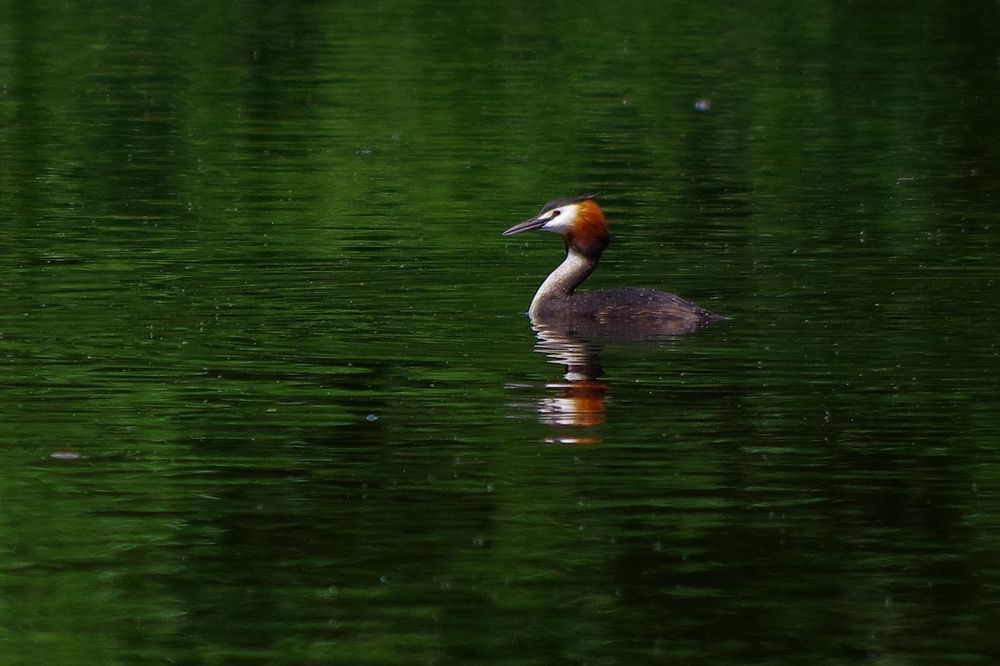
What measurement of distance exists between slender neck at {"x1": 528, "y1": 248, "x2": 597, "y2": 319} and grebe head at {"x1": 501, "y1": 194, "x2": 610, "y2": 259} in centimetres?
5

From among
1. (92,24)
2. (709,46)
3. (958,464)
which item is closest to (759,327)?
(958,464)

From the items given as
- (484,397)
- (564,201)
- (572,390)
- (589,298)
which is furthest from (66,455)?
(564,201)

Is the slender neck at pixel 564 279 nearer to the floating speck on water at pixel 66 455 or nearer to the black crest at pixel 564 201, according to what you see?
the black crest at pixel 564 201

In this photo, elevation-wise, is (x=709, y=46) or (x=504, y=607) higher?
(x=504, y=607)

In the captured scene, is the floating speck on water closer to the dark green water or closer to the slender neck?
the dark green water

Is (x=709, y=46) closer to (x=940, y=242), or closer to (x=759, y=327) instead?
(x=940, y=242)

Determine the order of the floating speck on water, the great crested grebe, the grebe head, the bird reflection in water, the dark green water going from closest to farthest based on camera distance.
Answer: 1. the dark green water
2. the floating speck on water
3. the bird reflection in water
4. the great crested grebe
5. the grebe head

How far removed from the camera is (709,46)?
36.1 metres

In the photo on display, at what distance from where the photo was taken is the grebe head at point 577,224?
16188 millimetres

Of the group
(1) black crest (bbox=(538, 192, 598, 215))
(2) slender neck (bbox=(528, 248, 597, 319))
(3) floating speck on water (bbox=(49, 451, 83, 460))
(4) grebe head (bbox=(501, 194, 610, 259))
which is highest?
(3) floating speck on water (bbox=(49, 451, 83, 460))

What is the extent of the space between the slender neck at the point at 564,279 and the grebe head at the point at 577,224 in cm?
5

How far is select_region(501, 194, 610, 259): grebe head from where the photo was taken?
1619cm

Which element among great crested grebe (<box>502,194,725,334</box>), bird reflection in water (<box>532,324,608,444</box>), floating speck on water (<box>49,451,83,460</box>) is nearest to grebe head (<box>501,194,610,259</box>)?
great crested grebe (<box>502,194,725,334</box>)

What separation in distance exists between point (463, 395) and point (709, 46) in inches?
950
